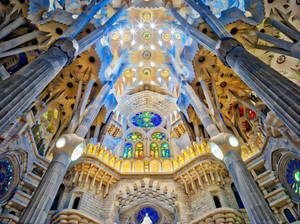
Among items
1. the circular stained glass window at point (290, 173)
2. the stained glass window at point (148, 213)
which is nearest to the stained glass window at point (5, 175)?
the stained glass window at point (148, 213)

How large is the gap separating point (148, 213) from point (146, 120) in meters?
9.78

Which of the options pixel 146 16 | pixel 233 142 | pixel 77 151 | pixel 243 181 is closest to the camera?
pixel 243 181

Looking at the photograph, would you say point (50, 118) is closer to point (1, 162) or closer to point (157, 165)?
point (1, 162)

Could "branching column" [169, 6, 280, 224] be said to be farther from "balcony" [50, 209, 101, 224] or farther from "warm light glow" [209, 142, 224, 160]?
"balcony" [50, 209, 101, 224]

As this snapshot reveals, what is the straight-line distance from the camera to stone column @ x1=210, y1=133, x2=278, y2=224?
7.64 metres

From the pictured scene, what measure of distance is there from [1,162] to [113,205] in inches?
261

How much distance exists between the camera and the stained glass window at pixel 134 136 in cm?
1905

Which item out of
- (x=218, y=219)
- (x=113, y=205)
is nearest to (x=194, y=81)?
(x=218, y=219)

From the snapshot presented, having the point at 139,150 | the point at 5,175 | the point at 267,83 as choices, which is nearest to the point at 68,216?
the point at 5,175

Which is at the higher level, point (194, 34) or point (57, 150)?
point (194, 34)

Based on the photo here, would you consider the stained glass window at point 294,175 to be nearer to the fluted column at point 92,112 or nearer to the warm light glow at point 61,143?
the fluted column at point 92,112

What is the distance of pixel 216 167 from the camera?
42.3ft

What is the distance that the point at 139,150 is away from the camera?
1800 cm

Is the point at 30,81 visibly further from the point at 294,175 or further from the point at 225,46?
the point at 294,175
